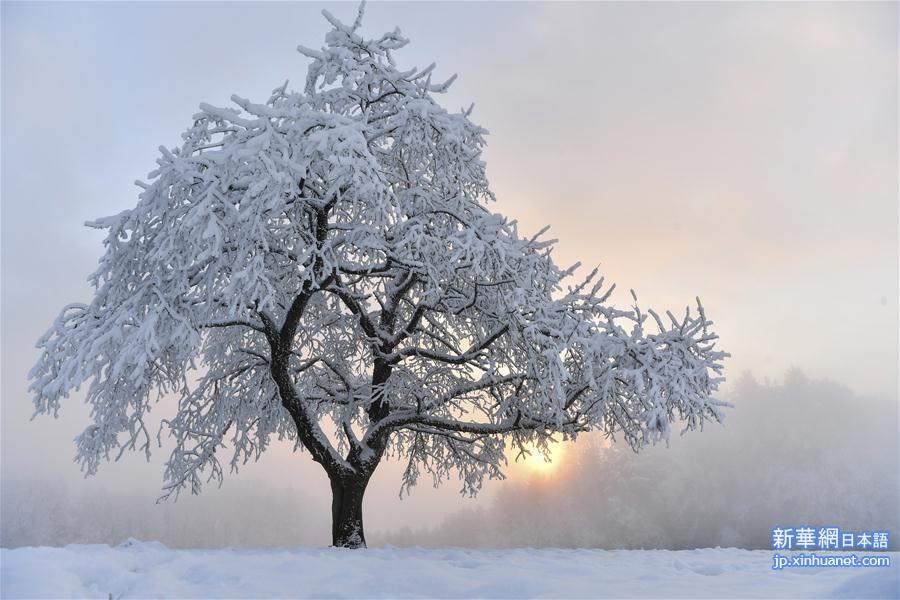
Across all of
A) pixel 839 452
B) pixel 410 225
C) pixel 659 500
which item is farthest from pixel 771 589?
pixel 839 452

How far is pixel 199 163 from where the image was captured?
28.9 ft

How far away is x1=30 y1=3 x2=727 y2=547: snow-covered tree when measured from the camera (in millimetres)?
8406

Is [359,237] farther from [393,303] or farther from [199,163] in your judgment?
[393,303]

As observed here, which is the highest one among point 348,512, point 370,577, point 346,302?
point 346,302

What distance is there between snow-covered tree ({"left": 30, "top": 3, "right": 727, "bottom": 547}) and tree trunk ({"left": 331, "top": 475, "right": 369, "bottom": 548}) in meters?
0.03

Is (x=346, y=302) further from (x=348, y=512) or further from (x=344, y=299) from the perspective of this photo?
(x=348, y=512)

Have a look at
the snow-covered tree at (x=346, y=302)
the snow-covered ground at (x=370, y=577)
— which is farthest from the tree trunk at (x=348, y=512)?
the snow-covered ground at (x=370, y=577)

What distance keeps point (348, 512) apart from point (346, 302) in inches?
149

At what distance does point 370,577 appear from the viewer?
6.82 metres

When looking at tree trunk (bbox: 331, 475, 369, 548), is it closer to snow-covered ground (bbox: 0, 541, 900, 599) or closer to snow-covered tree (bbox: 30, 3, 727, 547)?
snow-covered tree (bbox: 30, 3, 727, 547)

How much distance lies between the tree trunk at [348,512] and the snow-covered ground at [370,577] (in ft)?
11.3

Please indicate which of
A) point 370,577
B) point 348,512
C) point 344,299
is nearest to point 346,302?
point 344,299

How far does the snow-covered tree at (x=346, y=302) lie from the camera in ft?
27.6

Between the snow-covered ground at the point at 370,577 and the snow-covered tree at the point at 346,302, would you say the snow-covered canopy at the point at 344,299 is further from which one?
the snow-covered ground at the point at 370,577
